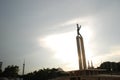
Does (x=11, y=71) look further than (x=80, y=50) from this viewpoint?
Yes

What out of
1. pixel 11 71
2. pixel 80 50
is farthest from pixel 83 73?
pixel 11 71

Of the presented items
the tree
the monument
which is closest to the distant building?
the monument

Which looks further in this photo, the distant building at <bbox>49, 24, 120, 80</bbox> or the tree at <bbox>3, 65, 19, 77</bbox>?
the tree at <bbox>3, 65, 19, 77</bbox>

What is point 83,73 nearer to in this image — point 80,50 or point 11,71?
point 80,50

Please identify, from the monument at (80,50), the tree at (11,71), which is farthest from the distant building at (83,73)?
the tree at (11,71)

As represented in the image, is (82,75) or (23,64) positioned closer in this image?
(82,75)

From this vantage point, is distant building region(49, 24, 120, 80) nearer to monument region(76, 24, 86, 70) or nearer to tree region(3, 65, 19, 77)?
monument region(76, 24, 86, 70)

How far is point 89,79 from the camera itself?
22.5m

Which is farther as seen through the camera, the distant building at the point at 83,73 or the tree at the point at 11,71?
the tree at the point at 11,71

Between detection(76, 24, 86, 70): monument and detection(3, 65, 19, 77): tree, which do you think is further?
detection(3, 65, 19, 77): tree

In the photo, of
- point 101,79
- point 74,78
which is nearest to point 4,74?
point 74,78

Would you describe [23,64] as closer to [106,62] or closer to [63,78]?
[106,62]

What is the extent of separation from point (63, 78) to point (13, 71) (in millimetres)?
65634

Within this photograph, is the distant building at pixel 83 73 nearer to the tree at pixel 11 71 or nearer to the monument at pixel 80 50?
the monument at pixel 80 50
